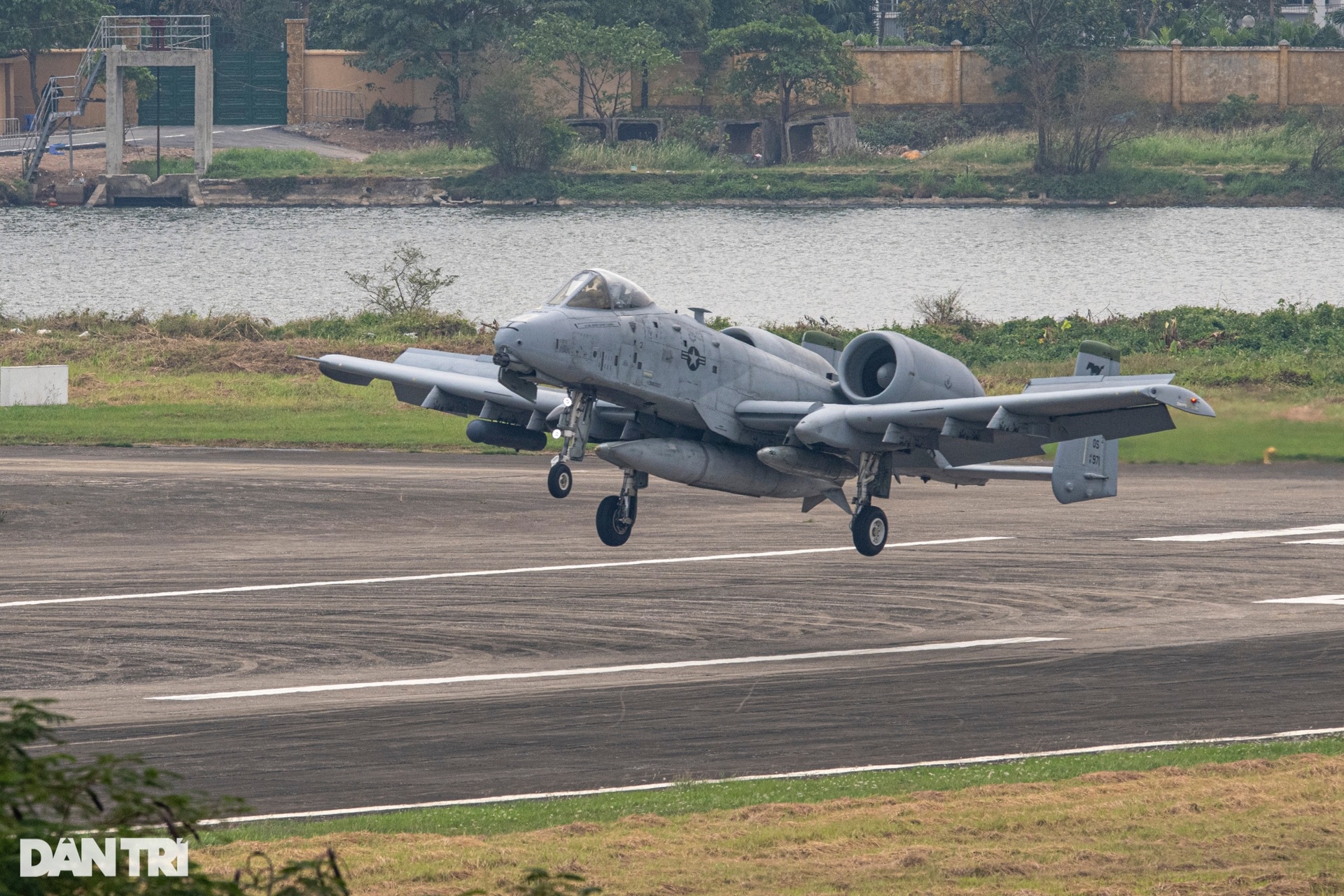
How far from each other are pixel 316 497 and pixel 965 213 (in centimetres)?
8250

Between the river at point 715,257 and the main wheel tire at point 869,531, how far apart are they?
40.7 m

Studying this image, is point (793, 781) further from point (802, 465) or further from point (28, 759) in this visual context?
point (28, 759)

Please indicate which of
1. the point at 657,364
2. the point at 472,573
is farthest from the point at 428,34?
the point at 657,364

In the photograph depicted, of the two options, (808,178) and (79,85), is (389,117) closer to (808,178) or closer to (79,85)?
(79,85)

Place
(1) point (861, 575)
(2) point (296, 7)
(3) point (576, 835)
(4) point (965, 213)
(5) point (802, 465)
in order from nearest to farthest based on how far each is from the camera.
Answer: (3) point (576, 835) → (5) point (802, 465) → (1) point (861, 575) → (4) point (965, 213) → (2) point (296, 7)

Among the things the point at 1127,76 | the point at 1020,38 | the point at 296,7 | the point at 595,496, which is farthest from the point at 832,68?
the point at 595,496

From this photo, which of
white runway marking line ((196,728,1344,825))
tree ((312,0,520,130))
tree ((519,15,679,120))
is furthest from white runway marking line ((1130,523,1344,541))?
tree ((312,0,520,130))

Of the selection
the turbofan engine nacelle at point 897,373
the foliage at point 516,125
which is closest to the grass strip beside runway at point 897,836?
the turbofan engine nacelle at point 897,373

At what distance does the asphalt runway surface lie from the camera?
18.1 metres

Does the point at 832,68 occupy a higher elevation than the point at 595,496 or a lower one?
higher

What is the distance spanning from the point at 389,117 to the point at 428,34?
812 cm

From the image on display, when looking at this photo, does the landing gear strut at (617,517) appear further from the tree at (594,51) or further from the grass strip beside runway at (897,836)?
the tree at (594,51)

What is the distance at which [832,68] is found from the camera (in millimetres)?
116750

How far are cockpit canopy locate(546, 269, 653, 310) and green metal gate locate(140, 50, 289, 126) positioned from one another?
109 meters
